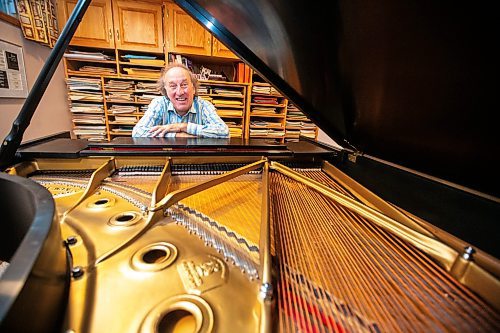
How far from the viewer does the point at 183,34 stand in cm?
383

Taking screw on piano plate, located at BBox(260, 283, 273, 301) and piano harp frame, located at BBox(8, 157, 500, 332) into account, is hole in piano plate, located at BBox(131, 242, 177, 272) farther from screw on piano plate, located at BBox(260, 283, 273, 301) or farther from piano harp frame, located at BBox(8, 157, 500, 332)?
screw on piano plate, located at BBox(260, 283, 273, 301)

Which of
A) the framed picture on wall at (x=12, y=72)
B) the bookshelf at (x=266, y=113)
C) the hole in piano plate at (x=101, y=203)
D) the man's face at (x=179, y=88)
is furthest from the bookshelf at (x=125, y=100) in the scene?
the hole in piano plate at (x=101, y=203)

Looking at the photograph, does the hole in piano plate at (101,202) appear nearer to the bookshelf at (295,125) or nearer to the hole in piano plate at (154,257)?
the hole in piano plate at (154,257)

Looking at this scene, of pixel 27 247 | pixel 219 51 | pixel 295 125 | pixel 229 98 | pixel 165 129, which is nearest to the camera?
pixel 27 247

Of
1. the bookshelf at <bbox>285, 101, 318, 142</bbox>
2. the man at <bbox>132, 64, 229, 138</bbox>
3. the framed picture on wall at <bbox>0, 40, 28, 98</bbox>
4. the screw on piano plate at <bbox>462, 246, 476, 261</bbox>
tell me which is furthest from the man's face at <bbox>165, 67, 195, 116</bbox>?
the screw on piano plate at <bbox>462, 246, 476, 261</bbox>

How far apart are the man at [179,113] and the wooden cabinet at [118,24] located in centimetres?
125

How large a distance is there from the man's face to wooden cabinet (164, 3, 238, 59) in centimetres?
117

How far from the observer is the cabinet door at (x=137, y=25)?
3.60 m

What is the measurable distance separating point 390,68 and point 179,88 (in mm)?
2470

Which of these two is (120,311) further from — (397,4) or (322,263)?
(397,4)

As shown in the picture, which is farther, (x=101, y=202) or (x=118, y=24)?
(x=118, y=24)

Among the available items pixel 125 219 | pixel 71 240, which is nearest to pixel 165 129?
pixel 125 219

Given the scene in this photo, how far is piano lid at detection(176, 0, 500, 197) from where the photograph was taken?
2.11 ft

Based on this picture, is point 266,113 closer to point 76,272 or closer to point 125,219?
point 125,219
